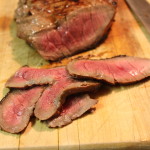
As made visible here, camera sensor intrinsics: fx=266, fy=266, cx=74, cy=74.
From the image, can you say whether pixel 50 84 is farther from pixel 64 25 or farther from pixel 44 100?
pixel 64 25

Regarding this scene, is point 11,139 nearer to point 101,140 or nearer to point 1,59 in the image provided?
point 101,140

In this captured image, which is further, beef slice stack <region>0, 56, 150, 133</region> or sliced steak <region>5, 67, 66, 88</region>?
sliced steak <region>5, 67, 66, 88</region>

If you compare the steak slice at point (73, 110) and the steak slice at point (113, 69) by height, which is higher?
the steak slice at point (113, 69)

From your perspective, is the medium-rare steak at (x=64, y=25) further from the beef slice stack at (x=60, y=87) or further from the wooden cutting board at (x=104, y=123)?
the beef slice stack at (x=60, y=87)

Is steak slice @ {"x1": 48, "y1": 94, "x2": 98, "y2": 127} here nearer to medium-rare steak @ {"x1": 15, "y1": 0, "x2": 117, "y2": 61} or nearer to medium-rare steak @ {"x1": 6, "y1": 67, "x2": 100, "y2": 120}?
medium-rare steak @ {"x1": 6, "y1": 67, "x2": 100, "y2": 120}

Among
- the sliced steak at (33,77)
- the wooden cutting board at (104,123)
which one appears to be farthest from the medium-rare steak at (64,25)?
the sliced steak at (33,77)

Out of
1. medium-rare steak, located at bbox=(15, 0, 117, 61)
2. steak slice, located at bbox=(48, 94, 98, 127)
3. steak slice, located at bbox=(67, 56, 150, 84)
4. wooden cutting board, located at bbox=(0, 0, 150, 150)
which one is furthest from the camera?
medium-rare steak, located at bbox=(15, 0, 117, 61)

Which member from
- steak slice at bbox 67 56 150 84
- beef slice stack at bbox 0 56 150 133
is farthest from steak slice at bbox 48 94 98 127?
steak slice at bbox 67 56 150 84
